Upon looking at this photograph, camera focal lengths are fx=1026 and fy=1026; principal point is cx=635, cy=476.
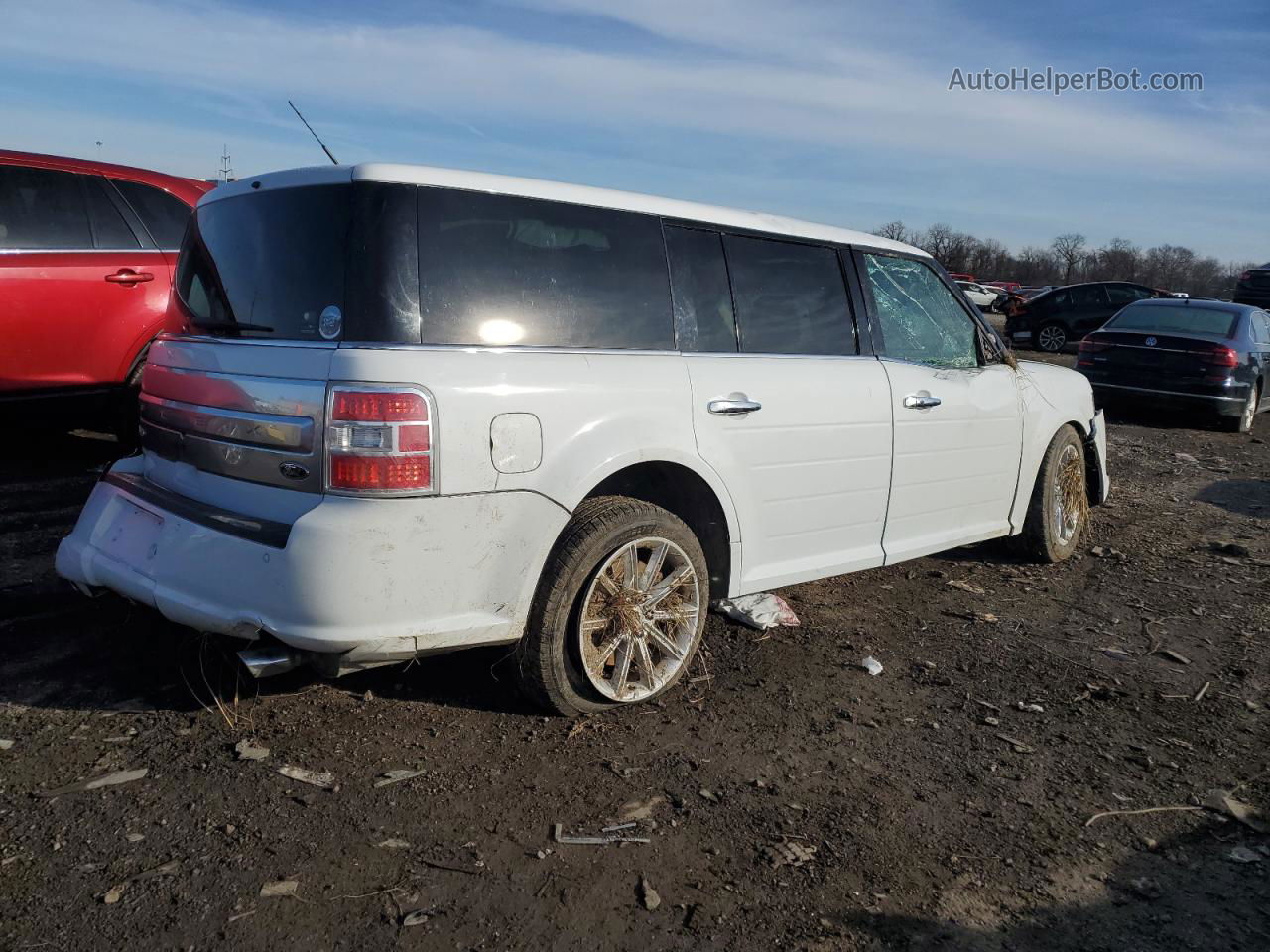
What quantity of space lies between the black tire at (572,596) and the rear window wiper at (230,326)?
114 cm

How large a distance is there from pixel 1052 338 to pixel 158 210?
67.6 feet

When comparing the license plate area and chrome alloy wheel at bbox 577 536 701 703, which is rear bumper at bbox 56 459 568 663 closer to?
the license plate area

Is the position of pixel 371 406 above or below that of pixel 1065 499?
above

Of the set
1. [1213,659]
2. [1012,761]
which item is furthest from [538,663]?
[1213,659]

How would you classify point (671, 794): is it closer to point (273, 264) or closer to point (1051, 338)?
point (273, 264)

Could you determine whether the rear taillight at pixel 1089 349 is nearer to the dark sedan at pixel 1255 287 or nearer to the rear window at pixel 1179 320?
the rear window at pixel 1179 320

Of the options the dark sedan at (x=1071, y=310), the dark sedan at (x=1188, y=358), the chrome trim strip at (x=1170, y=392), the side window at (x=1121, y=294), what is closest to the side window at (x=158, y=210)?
the chrome trim strip at (x=1170, y=392)

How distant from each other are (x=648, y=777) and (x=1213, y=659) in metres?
2.86

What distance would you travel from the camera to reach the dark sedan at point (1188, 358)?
11875 mm

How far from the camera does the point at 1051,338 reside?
2297 centimetres

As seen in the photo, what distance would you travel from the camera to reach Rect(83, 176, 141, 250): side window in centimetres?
630

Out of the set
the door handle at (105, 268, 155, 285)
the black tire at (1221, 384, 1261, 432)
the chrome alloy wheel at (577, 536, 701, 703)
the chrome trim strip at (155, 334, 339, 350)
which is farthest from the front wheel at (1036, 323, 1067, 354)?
the chrome trim strip at (155, 334, 339, 350)

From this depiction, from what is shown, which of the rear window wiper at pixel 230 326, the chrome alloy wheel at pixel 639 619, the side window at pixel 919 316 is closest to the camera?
the rear window wiper at pixel 230 326

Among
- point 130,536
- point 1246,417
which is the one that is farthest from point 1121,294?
point 130,536
